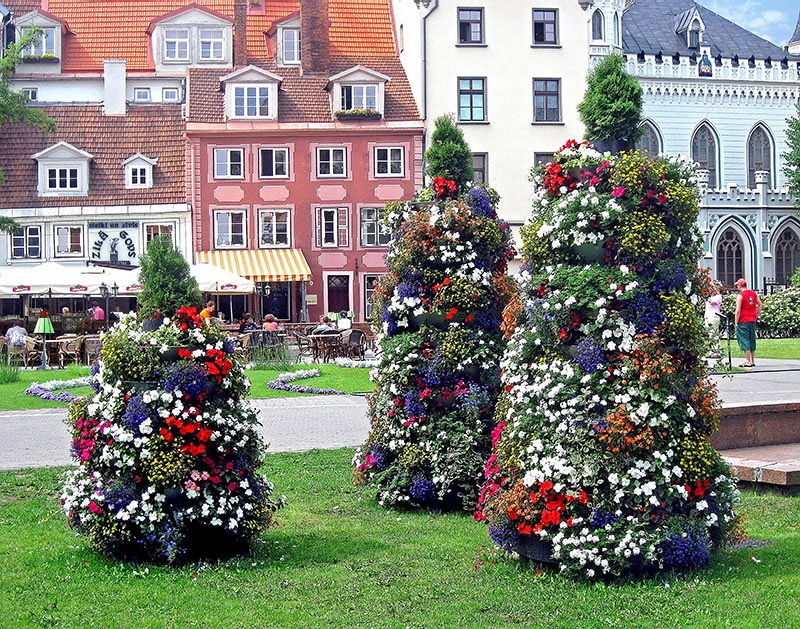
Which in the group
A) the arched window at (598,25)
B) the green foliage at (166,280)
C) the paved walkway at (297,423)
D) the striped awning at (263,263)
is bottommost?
the paved walkway at (297,423)

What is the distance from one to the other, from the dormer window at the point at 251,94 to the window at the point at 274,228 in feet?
12.4

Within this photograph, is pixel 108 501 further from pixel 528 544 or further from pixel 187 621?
pixel 528 544

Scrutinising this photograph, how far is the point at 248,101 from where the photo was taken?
1825 inches

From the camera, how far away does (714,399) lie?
7.47 meters

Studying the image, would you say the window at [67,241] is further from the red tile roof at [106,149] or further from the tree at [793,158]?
the tree at [793,158]

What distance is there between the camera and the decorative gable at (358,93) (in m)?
46.5

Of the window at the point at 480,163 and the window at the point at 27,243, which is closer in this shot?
the window at the point at 27,243

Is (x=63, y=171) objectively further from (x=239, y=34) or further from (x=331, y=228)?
(x=331, y=228)

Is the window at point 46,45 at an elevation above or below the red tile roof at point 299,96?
above

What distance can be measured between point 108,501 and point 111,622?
1288 millimetres

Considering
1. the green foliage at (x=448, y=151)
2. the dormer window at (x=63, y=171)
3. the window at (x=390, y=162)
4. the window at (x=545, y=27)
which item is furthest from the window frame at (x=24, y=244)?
the window at (x=545, y=27)

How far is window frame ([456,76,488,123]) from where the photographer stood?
48.0 metres

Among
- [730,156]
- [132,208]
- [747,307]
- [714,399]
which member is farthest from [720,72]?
[714,399]

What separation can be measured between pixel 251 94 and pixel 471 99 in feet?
29.5
